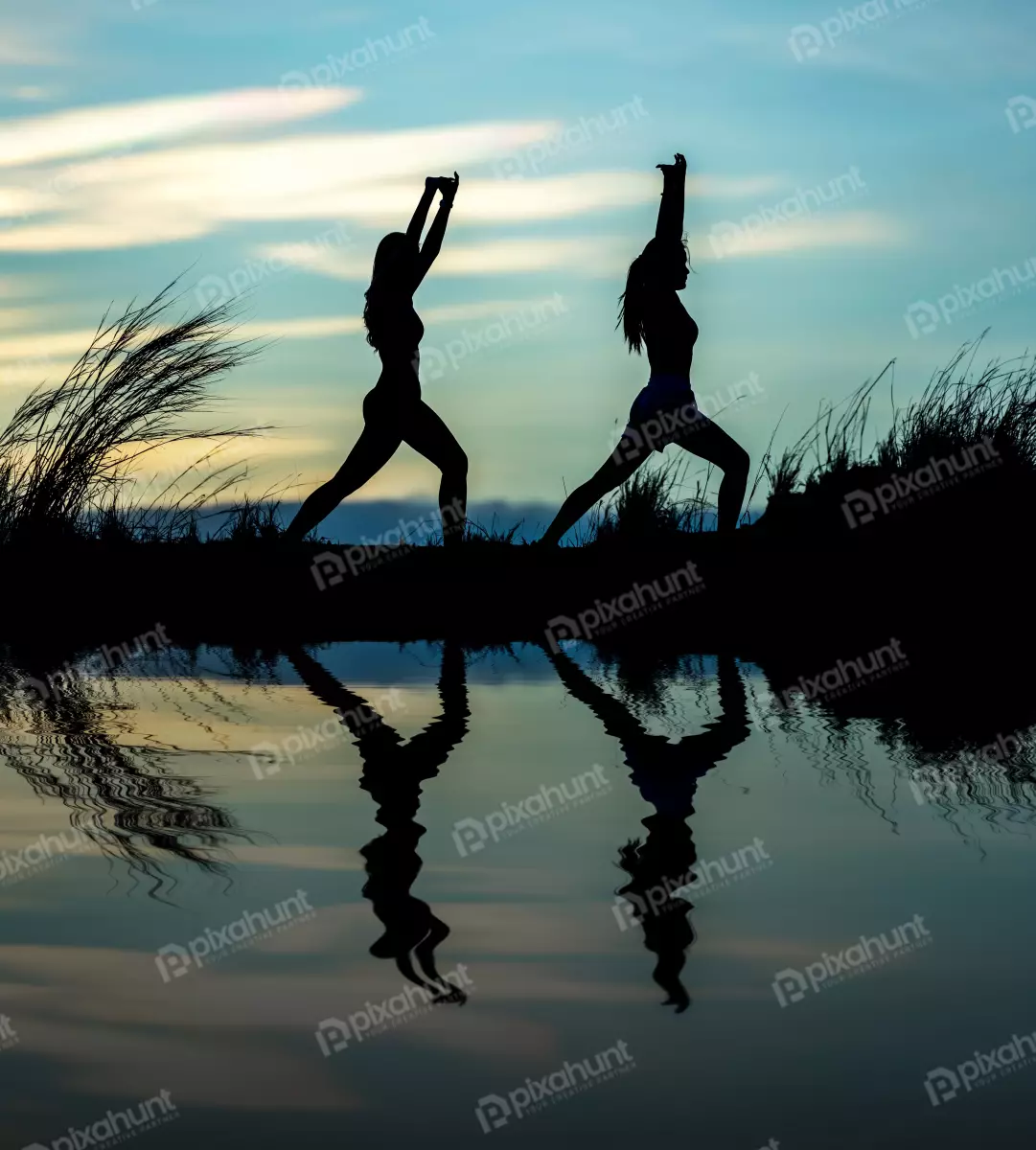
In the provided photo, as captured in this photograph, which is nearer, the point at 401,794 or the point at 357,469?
the point at 401,794

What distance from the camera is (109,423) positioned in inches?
475

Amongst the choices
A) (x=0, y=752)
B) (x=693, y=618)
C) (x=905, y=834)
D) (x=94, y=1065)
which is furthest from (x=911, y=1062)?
→ (x=693, y=618)

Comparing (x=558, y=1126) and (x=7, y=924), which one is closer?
(x=558, y=1126)

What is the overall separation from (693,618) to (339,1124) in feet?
24.7

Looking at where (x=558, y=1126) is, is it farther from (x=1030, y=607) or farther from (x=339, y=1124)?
(x=1030, y=607)
